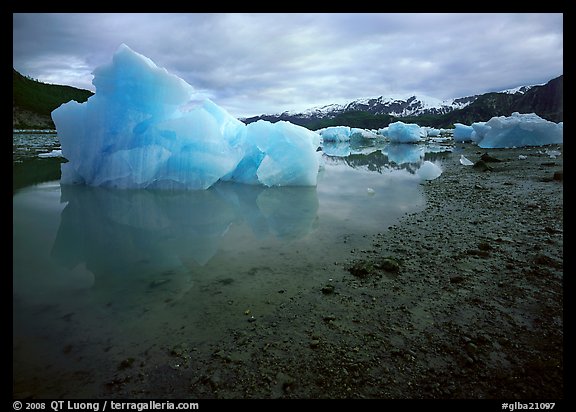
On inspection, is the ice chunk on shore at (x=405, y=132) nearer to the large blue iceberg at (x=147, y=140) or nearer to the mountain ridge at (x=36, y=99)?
the large blue iceberg at (x=147, y=140)

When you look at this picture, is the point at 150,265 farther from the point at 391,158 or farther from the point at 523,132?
the point at 523,132

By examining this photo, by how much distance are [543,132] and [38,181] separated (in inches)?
1165

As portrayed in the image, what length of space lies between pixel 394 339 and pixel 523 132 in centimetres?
2797

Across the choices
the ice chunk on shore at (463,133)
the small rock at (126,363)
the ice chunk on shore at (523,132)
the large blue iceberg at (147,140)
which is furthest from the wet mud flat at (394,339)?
the ice chunk on shore at (463,133)

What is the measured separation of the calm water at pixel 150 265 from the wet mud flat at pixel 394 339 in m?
0.18

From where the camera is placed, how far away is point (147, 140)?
31.6ft

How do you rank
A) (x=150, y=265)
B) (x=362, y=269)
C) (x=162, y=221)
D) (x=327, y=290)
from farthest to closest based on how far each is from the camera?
(x=162, y=221)
(x=150, y=265)
(x=362, y=269)
(x=327, y=290)

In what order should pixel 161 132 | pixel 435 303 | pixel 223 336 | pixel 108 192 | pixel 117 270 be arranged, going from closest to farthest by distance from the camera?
1. pixel 223 336
2. pixel 435 303
3. pixel 117 270
4. pixel 108 192
5. pixel 161 132

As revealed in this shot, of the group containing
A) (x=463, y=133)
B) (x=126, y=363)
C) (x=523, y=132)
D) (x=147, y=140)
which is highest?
(x=463, y=133)

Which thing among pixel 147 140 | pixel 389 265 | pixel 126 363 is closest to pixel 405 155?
pixel 147 140

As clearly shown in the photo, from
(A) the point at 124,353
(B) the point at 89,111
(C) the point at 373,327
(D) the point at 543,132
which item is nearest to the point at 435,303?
(C) the point at 373,327

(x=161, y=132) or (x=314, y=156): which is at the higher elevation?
(x=161, y=132)

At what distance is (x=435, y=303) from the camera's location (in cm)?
304

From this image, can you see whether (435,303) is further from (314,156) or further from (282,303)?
(314,156)
